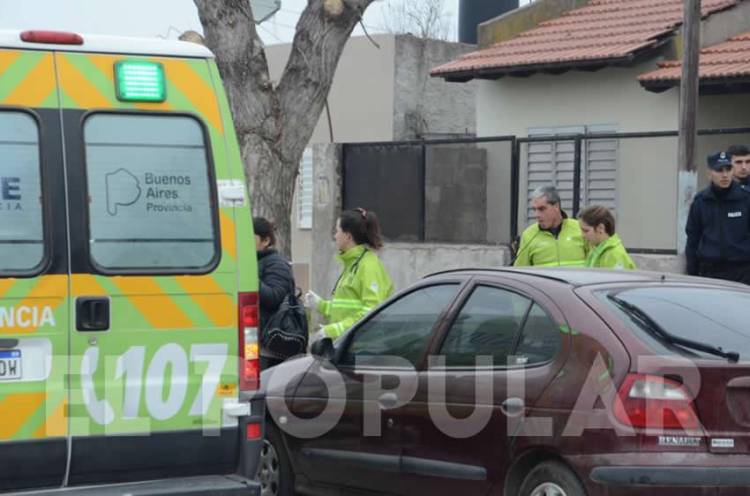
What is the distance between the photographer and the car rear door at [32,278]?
6020 mm

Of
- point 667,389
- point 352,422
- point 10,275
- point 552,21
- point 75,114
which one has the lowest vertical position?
point 352,422

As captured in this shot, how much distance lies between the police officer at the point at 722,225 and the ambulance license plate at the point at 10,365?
571 centimetres

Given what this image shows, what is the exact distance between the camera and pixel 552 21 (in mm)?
19812

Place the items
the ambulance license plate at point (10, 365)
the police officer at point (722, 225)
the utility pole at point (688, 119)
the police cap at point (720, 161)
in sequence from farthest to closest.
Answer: the utility pole at point (688, 119), the police officer at point (722, 225), the police cap at point (720, 161), the ambulance license plate at point (10, 365)

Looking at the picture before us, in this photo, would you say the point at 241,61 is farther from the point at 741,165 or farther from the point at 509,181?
the point at 741,165

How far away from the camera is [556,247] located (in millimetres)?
10281

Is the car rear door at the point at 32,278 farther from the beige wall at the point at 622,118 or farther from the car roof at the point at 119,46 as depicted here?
the beige wall at the point at 622,118

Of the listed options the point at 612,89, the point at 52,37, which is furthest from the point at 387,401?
the point at 612,89

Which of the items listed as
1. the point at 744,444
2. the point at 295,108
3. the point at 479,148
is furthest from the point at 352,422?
the point at 479,148

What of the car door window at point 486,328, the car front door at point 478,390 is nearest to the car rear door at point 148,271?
the car front door at point 478,390

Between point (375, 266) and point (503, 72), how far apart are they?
31.2 ft

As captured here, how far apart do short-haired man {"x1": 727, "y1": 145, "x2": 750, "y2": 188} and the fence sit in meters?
3.33

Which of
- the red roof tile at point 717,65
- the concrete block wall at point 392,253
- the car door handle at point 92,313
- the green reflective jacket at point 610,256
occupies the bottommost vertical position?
the concrete block wall at point 392,253

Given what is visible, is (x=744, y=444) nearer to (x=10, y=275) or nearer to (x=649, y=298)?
(x=649, y=298)
